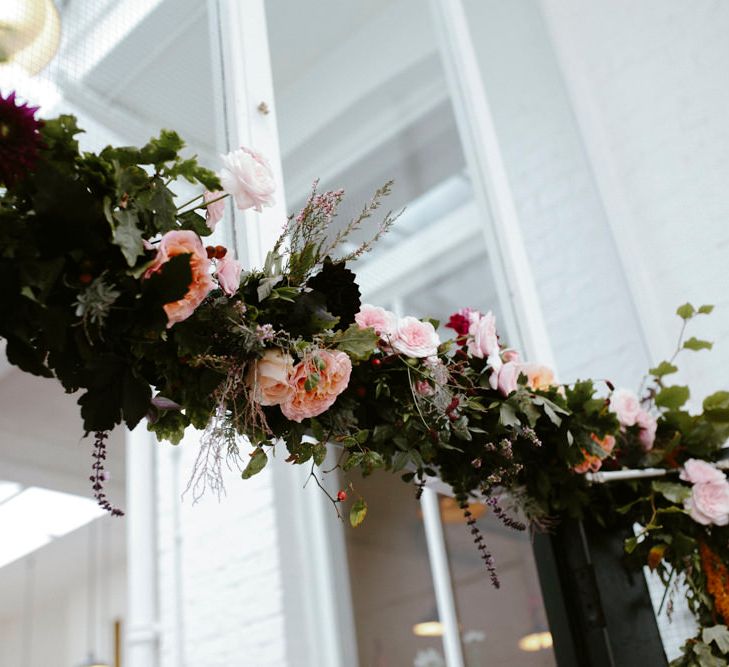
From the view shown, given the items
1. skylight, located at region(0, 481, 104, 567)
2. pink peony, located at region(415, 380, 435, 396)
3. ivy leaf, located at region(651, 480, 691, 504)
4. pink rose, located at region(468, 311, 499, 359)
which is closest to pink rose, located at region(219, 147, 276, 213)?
pink peony, located at region(415, 380, 435, 396)

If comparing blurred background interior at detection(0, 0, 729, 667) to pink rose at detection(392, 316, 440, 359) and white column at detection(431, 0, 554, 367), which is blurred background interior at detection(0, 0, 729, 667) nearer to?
white column at detection(431, 0, 554, 367)

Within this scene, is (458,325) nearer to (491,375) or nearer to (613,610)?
(491,375)

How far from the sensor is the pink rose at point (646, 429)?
1806 millimetres

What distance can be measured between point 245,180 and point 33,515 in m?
2.39

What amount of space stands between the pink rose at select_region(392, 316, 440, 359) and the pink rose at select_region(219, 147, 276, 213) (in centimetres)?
33

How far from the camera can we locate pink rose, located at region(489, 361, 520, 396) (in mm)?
1523

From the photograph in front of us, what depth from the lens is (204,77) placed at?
1802 mm

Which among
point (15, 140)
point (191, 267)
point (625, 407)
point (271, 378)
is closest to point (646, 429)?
point (625, 407)

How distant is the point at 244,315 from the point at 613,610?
98cm

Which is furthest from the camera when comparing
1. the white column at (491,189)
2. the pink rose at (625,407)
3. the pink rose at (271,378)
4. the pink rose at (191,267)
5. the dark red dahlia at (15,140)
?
the white column at (491,189)

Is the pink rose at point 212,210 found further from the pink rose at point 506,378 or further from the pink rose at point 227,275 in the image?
the pink rose at point 506,378

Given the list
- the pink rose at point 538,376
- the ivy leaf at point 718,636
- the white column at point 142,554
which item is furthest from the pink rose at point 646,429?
the white column at point 142,554

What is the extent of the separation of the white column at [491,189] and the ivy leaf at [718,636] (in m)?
0.78

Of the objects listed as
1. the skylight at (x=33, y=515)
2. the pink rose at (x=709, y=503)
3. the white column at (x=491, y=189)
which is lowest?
the pink rose at (x=709, y=503)
